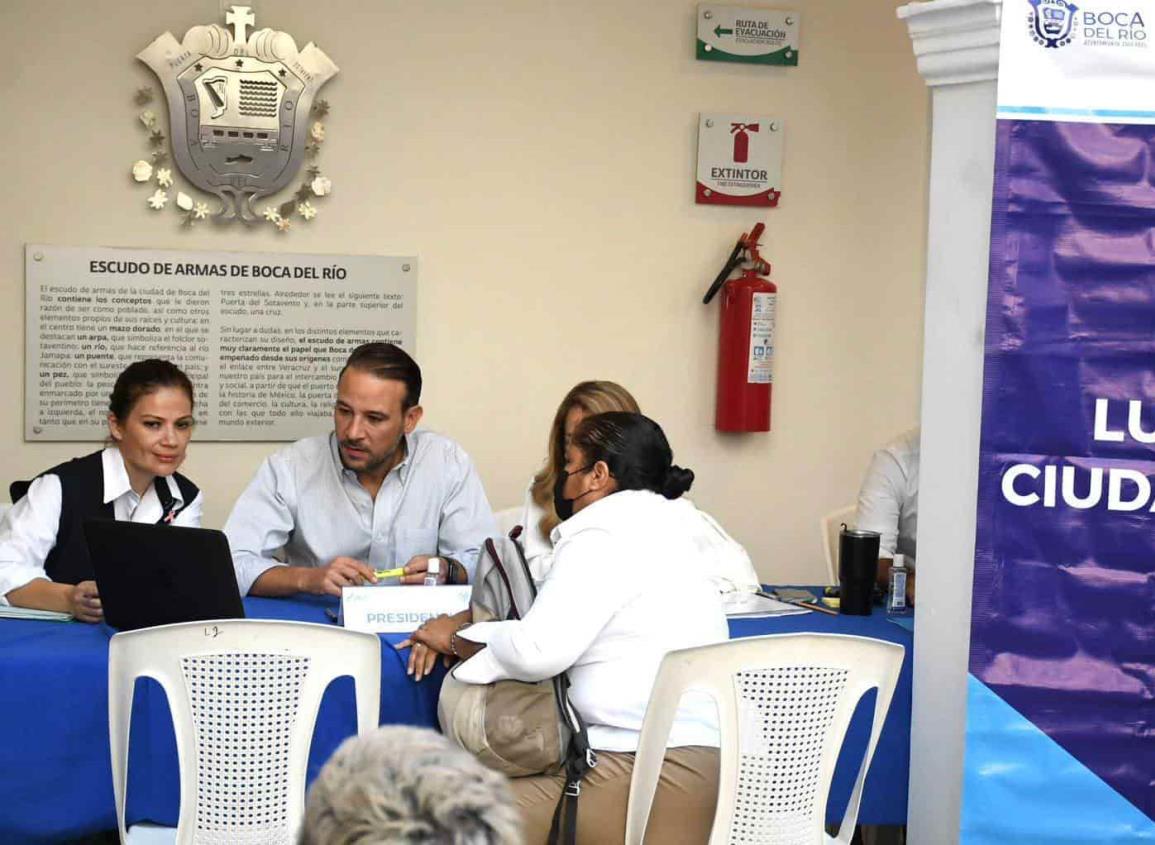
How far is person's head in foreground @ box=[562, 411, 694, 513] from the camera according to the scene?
105 inches

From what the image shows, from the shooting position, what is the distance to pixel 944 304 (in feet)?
8.64

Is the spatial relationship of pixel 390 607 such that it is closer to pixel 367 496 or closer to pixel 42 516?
pixel 367 496

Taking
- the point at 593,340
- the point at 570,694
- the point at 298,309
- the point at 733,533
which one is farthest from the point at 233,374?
the point at 570,694

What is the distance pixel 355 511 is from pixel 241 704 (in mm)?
1112

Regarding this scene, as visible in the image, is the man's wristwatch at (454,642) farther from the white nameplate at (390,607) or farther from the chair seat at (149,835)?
the chair seat at (149,835)

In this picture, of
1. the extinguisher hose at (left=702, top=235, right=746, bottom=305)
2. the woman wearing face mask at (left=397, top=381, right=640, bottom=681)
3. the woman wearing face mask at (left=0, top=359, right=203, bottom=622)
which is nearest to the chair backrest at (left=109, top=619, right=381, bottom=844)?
the woman wearing face mask at (left=0, top=359, right=203, bottom=622)

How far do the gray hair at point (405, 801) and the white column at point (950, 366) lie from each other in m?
1.66

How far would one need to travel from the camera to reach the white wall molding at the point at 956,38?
2508 mm

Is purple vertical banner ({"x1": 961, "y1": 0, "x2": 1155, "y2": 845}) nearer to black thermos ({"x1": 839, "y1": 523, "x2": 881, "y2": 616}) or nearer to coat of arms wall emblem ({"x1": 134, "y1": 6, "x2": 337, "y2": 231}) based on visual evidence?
black thermos ({"x1": 839, "y1": 523, "x2": 881, "y2": 616})

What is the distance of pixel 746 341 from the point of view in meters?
4.94

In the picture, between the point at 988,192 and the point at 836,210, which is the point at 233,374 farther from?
the point at 988,192

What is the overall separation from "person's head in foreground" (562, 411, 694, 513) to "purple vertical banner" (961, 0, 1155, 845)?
597mm

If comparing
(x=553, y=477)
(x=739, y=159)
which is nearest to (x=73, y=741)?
(x=553, y=477)

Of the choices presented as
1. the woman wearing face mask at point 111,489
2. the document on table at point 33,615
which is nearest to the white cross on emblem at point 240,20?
the woman wearing face mask at point 111,489
